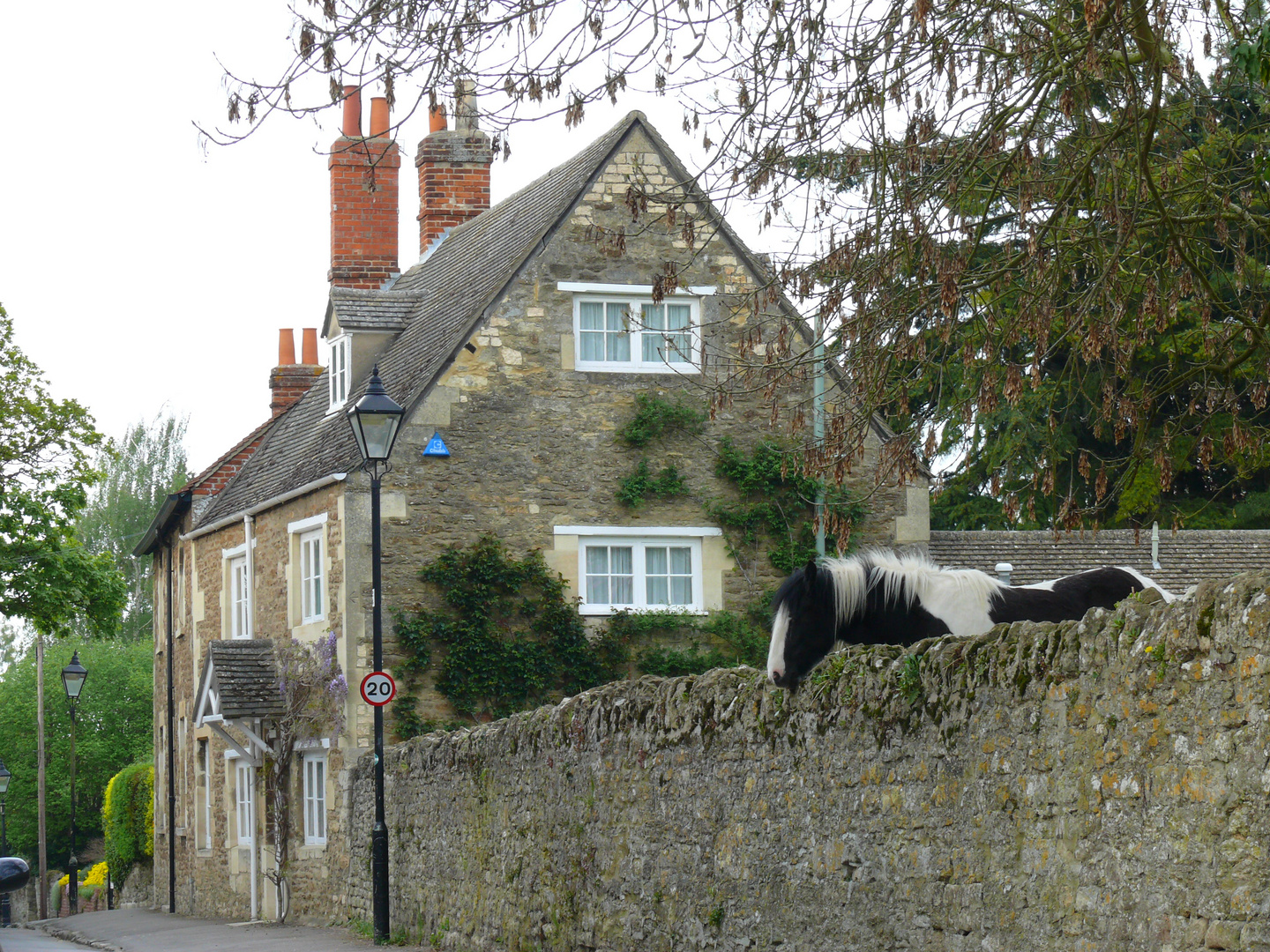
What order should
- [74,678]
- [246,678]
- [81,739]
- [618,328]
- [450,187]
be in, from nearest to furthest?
[618,328]
[246,678]
[450,187]
[74,678]
[81,739]

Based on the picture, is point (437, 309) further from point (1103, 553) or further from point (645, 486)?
point (1103, 553)

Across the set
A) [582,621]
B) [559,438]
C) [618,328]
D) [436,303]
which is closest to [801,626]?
[582,621]

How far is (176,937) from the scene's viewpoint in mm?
20734

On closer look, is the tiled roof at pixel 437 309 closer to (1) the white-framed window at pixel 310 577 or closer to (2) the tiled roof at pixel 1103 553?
(1) the white-framed window at pixel 310 577

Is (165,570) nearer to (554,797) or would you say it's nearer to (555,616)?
(555,616)

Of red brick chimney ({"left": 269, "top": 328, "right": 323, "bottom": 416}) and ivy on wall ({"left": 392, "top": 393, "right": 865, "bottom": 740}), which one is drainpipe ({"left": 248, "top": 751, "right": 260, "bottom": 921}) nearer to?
ivy on wall ({"left": 392, "top": 393, "right": 865, "bottom": 740})

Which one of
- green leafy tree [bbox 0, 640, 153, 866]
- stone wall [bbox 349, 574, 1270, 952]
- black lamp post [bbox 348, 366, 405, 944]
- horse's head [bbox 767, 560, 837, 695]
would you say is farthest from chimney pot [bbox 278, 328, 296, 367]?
green leafy tree [bbox 0, 640, 153, 866]

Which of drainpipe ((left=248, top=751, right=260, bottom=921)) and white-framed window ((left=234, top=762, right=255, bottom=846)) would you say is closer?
drainpipe ((left=248, top=751, right=260, bottom=921))

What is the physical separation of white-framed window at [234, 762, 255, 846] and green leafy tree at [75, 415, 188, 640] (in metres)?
36.7

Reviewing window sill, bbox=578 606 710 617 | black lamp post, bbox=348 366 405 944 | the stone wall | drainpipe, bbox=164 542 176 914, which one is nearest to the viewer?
the stone wall

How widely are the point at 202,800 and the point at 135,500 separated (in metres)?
36.2

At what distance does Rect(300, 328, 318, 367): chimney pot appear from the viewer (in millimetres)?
32250

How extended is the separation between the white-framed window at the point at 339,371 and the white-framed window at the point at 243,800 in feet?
17.9

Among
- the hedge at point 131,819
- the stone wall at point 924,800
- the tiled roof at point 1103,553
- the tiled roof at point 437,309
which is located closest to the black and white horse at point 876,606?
the stone wall at point 924,800
